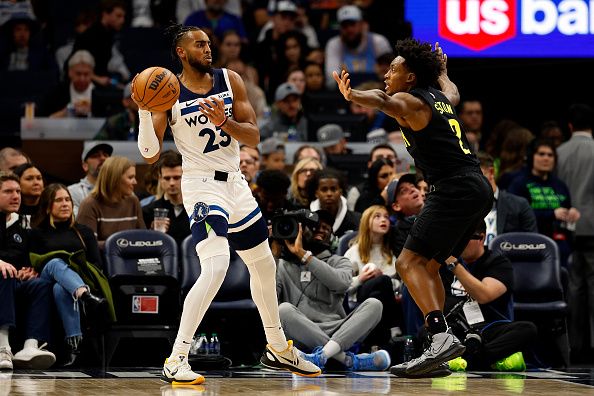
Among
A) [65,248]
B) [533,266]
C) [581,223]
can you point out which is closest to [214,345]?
[65,248]

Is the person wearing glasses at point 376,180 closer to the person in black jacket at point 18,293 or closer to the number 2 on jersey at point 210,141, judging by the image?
the person in black jacket at point 18,293

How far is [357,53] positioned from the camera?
53.1 feet

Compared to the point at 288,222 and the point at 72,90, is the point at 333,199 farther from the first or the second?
the point at 72,90

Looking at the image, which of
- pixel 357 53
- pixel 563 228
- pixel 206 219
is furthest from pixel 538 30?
pixel 206 219

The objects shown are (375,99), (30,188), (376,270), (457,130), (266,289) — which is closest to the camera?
(375,99)

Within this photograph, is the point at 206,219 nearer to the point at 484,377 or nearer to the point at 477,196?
the point at 477,196

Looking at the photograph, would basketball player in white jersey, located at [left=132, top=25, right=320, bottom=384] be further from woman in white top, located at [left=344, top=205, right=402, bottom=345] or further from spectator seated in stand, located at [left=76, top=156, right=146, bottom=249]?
spectator seated in stand, located at [left=76, top=156, right=146, bottom=249]

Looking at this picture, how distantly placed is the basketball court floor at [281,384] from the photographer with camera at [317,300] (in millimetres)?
507

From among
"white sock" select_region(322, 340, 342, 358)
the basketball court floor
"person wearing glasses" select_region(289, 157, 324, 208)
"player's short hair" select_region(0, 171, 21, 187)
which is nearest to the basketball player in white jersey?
the basketball court floor

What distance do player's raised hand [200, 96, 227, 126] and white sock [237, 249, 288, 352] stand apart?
953mm

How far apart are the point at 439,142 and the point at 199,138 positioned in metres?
1.61

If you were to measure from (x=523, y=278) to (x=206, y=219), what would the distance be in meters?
4.16

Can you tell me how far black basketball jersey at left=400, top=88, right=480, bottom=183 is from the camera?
778 cm

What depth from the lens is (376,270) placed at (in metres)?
10.4
